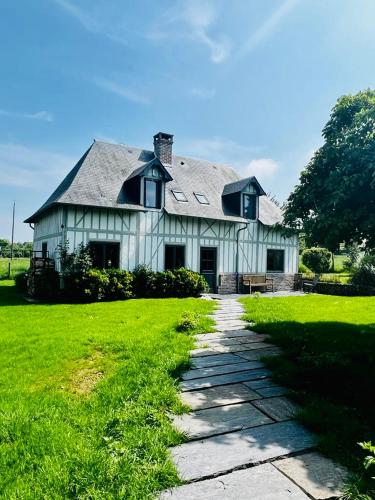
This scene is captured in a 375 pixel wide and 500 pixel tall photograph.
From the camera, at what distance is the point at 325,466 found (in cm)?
250

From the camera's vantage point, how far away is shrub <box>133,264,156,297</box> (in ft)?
47.4

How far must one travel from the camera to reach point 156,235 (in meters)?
15.6

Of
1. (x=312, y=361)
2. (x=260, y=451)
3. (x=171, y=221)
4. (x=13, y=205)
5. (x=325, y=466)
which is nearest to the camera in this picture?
(x=325, y=466)

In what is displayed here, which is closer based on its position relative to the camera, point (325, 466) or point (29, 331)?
point (325, 466)

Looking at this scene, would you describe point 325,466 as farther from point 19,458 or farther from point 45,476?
point 19,458

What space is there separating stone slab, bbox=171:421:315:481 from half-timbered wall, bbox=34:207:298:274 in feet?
39.6

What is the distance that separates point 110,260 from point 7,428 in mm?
11702

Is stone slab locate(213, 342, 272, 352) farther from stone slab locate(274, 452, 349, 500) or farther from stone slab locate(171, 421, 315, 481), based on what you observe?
stone slab locate(274, 452, 349, 500)

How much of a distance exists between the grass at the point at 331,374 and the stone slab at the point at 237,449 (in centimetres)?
23

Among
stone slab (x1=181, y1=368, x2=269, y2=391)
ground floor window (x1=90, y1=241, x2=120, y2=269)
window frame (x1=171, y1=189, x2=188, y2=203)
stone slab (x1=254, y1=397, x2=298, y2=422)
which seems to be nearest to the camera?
stone slab (x1=254, y1=397, x2=298, y2=422)

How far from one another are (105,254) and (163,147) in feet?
25.9

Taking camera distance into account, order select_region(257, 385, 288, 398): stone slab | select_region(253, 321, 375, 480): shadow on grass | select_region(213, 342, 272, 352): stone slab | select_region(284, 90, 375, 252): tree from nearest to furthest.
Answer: select_region(253, 321, 375, 480): shadow on grass, select_region(257, 385, 288, 398): stone slab, select_region(284, 90, 375, 252): tree, select_region(213, 342, 272, 352): stone slab

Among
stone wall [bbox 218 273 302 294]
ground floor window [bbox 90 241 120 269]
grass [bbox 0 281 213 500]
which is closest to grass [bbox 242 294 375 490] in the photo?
grass [bbox 0 281 213 500]

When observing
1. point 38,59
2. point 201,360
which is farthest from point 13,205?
point 201,360
